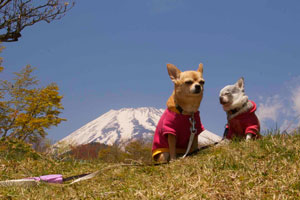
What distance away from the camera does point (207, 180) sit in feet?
10.1

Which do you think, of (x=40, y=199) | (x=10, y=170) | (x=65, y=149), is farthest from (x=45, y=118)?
(x=40, y=199)

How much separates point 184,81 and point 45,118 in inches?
558

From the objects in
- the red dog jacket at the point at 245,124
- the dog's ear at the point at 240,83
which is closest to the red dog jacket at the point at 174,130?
the red dog jacket at the point at 245,124

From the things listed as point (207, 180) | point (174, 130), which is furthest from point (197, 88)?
point (207, 180)

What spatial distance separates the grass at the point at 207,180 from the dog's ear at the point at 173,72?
131 cm

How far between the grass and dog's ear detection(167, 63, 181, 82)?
4.31 feet

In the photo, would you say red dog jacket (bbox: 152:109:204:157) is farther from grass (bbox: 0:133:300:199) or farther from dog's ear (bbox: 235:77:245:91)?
dog's ear (bbox: 235:77:245:91)

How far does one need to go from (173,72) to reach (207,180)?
7.95 ft

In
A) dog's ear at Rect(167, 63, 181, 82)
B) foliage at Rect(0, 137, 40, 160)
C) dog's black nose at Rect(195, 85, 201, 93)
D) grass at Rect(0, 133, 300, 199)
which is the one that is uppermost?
dog's ear at Rect(167, 63, 181, 82)

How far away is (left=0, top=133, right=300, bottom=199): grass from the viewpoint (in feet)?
9.02

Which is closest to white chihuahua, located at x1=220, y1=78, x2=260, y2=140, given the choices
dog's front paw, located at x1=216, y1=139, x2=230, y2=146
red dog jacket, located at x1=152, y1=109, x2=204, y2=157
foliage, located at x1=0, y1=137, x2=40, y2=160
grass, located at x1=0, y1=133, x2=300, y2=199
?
dog's front paw, located at x1=216, y1=139, x2=230, y2=146

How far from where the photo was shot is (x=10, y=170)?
5.30 metres

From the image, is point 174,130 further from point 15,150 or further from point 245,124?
point 15,150

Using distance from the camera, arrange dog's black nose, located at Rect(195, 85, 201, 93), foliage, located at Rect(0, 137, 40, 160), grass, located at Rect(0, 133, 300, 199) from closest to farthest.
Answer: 1. grass, located at Rect(0, 133, 300, 199)
2. dog's black nose, located at Rect(195, 85, 201, 93)
3. foliage, located at Rect(0, 137, 40, 160)
